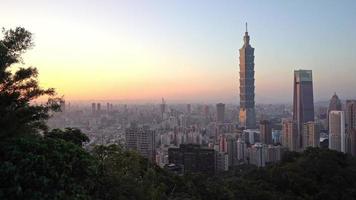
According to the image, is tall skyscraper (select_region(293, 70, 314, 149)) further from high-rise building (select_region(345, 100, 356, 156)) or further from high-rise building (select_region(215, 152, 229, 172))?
high-rise building (select_region(215, 152, 229, 172))

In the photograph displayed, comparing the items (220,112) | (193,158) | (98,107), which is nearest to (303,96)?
(220,112)

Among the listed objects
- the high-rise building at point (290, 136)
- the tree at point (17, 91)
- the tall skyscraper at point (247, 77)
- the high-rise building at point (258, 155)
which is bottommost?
the high-rise building at point (258, 155)

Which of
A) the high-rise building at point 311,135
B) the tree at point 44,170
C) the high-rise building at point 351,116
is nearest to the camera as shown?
the tree at point 44,170

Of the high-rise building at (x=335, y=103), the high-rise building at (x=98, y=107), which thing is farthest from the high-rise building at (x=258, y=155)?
the high-rise building at (x=335, y=103)

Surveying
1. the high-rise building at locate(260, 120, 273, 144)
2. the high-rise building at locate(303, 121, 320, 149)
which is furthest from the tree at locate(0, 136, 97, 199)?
the high-rise building at locate(260, 120, 273, 144)

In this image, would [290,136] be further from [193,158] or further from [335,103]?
[193,158]

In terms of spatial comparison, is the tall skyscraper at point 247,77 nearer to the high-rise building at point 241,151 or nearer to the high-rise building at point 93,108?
the high-rise building at point 93,108
